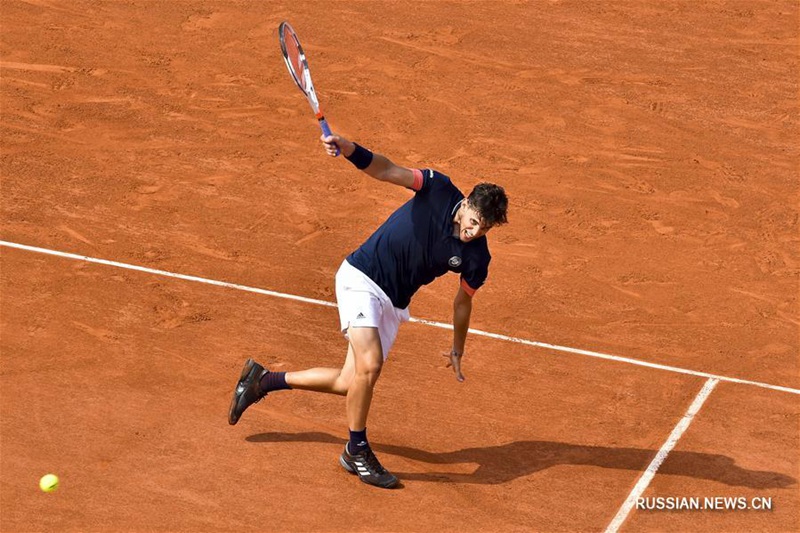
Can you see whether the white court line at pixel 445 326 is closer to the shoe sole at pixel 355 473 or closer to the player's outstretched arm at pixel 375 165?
the shoe sole at pixel 355 473

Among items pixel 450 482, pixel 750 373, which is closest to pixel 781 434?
pixel 750 373

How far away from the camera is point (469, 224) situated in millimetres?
8727

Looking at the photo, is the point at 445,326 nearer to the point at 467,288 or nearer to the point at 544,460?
the point at 544,460

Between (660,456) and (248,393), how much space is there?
3409 mm

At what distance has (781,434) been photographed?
1003 cm

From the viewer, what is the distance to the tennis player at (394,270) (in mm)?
8859

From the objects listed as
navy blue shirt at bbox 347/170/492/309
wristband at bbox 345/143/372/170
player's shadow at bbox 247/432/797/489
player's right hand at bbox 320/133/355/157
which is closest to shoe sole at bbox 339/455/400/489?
player's shadow at bbox 247/432/797/489

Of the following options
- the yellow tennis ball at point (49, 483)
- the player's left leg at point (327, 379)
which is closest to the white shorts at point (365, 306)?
the player's left leg at point (327, 379)

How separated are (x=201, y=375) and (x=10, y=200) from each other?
3.75m

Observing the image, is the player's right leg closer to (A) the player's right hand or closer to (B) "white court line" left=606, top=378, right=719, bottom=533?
(A) the player's right hand

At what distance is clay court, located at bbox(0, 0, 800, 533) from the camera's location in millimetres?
9367

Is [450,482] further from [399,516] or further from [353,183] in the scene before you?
[353,183]

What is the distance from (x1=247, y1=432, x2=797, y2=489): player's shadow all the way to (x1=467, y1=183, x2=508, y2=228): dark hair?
2153 mm

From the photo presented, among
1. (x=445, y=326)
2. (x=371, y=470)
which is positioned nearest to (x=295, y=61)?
(x=445, y=326)
